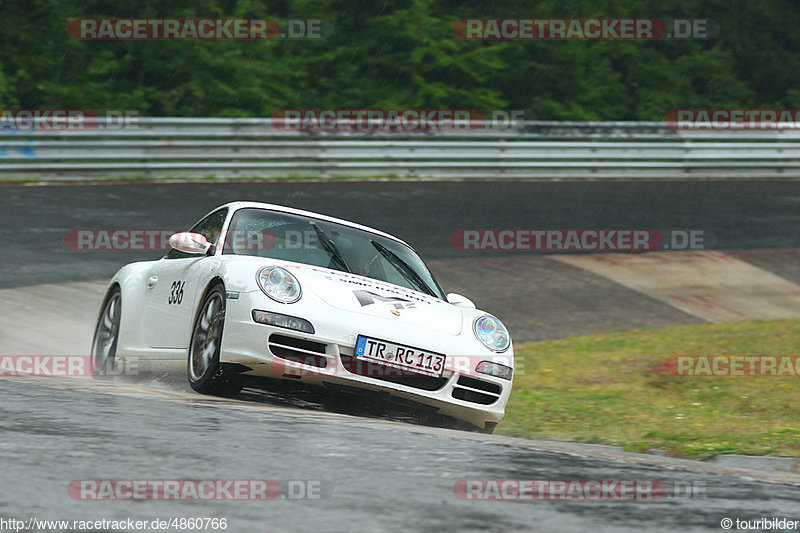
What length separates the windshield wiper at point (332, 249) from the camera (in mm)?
7191

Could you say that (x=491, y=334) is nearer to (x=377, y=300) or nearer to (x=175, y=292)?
(x=377, y=300)

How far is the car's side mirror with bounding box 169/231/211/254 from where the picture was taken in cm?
725

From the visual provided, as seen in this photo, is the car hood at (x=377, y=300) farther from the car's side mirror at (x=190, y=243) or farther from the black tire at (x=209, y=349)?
the car's side mirror at (x=190, y=243)

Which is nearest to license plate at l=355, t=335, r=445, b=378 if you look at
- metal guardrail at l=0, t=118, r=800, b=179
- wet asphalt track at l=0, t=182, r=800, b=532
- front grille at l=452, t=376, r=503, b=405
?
front grille at l=452, t=376, r=503, b=405

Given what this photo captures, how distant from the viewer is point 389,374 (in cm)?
637

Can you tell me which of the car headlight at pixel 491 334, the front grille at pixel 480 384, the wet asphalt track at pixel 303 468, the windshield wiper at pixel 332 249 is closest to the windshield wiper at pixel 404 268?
the windshield wiper at pixel 332 249

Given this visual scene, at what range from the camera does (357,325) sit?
635 cm

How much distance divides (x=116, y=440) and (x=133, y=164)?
15337mm

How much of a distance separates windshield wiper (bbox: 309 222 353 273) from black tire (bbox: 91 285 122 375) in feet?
5.76

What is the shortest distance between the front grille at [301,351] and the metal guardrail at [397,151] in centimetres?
1287

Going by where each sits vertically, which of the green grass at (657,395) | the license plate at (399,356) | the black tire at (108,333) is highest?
the license plate at (399,356)

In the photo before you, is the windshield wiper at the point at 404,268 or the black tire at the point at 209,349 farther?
the windshield wiper at the point at 404,268

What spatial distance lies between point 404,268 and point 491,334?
38.4 inches

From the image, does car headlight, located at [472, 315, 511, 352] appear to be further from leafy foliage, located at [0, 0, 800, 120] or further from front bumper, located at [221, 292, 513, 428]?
leafy foliage, located at [0, 0, 800, 120]
